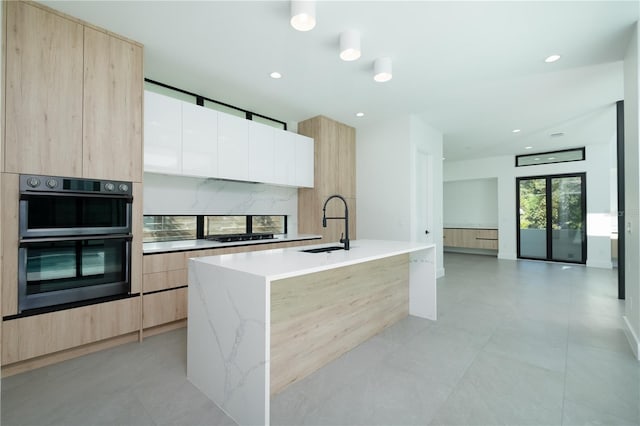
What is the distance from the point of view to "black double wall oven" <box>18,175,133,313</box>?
202 centimetres

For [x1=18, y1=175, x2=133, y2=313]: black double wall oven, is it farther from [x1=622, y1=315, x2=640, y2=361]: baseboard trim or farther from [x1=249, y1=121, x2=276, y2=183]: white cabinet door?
[x1=622, y1=315, x2=640, y2=361]: baseboard trim

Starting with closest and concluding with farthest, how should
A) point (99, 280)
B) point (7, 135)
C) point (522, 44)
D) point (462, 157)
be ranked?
point (7, 135) < point (99, 280) < point (522, 44) < point (462, 157)

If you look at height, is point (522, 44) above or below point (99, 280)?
above

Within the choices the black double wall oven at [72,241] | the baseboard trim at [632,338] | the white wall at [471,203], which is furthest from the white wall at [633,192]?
the white wall at [471,203]

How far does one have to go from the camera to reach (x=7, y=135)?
1.95 metres

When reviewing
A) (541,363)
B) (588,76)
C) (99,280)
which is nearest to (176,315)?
(99,280)

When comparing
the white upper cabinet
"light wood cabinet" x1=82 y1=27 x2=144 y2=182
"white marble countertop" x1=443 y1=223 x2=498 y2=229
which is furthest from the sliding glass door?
"light wood cabinet" x1=82 y1=27 x2=144 y2=182

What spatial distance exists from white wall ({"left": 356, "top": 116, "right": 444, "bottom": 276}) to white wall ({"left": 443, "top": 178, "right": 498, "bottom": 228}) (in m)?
3.80

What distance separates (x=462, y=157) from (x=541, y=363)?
6.40 m

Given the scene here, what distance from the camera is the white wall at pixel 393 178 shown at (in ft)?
14.5

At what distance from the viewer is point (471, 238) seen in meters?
7.89

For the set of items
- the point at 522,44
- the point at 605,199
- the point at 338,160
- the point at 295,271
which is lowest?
the point at 295,271

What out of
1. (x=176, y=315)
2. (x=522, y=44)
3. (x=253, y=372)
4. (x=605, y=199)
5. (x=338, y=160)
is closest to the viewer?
(x=253, y=372)

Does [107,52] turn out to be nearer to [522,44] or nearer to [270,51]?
[270,51]
